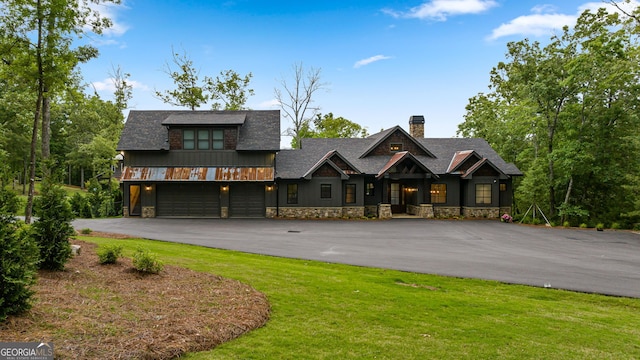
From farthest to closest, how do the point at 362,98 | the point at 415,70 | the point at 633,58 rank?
the point at 362,98
the point at 415,70
the point at 633,58

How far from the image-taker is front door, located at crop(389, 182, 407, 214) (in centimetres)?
2681

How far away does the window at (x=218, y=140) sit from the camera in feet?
79.4

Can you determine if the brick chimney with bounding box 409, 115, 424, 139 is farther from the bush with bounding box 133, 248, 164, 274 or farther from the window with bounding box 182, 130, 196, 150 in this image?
the bush with bounding box 133, 248, 164, 274

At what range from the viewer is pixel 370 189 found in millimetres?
25875

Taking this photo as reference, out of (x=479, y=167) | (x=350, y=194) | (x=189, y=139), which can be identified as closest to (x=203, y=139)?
(x=189, y=139)

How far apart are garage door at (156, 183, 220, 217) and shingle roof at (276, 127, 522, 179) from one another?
4.93 metres

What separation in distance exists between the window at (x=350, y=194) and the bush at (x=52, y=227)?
19068 millimetres

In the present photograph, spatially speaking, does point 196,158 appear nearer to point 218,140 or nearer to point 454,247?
point 218,140

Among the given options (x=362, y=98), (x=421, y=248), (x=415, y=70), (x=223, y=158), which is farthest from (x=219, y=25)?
(x=421, y=248)

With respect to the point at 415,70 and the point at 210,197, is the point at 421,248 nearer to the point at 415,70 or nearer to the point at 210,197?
the point at 210,197

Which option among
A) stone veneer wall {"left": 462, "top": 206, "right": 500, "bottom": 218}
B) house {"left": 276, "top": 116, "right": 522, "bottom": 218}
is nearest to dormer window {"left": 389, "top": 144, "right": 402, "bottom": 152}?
house {"left": 276, "top": 116, "right": 522, "bottom": 218}

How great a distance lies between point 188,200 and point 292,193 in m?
7.27

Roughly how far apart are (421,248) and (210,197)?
52.4 feet

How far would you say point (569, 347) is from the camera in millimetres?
4695
